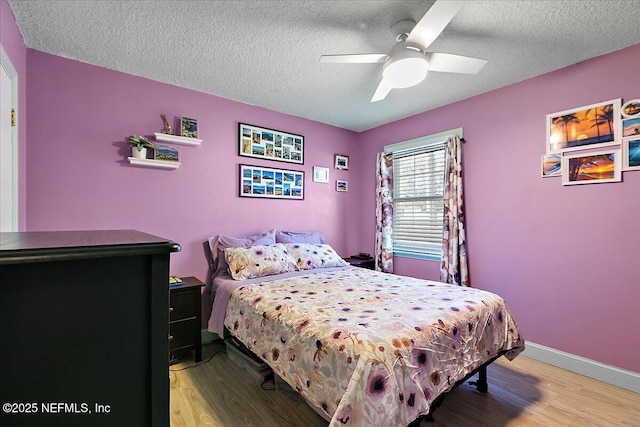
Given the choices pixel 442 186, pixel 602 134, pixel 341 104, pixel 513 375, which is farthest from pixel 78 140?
pixel 602 134

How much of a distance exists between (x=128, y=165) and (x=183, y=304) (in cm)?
132

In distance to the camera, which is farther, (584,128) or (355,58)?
(584,128)

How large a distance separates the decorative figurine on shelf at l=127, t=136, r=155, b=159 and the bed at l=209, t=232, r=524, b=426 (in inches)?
51.4

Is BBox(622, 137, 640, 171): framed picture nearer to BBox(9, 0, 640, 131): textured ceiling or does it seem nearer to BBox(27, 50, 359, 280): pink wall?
BBox(9, 0, 640, 131): textured ceiling

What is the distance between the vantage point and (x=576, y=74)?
7.86 feet

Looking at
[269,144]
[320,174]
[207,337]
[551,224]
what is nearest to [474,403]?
[551,224]

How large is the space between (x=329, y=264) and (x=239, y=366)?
1310 mm

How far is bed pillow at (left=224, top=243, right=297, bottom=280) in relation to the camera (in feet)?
8.79

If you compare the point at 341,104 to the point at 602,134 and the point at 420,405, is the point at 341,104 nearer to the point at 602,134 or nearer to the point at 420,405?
the point at 602,134

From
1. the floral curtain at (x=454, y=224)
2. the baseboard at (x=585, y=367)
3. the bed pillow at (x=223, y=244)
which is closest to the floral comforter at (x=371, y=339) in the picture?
the bed pillow at (x=223, y=244)

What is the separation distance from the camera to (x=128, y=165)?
2.57 meters

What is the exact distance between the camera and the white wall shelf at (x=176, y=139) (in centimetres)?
262

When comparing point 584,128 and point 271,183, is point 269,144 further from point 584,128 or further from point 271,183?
point 584,128

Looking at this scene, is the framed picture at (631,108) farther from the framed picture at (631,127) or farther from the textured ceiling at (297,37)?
the textured ceiling at (297,37)
